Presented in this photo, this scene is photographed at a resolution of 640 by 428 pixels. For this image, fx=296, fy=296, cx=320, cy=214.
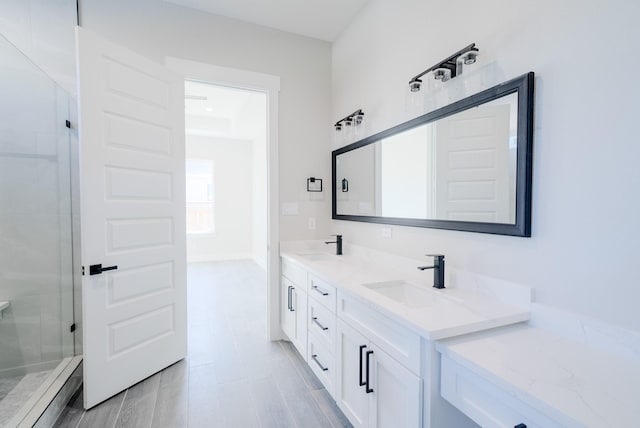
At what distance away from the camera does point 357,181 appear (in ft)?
8.48

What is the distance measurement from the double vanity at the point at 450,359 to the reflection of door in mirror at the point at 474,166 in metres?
0.34

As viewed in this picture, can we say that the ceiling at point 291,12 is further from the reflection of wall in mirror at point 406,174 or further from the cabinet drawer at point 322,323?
the cabinet drawer at point 322,323

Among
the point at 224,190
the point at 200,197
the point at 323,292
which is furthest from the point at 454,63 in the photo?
the point at 200,197

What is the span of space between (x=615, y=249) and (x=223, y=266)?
6.17 m

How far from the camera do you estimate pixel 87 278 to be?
185 cm

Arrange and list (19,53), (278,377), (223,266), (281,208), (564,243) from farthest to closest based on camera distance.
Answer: (223,266), (281,208), (278,377), (19,53), (564,243)

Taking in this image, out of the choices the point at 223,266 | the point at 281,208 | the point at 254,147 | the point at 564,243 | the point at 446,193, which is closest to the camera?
the point at 564,243

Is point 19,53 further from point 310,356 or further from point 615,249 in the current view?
point 615,249

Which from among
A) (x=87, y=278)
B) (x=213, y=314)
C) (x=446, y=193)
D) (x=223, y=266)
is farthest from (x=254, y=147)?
(x=446, y=193)

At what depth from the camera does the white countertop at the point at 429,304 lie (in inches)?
44.1

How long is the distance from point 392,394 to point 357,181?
1.68 meters

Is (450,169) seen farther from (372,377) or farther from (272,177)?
(272,177)

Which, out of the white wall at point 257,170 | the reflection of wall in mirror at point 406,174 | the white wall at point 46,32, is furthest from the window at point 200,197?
the reflection of wall in mirror at point 406,174

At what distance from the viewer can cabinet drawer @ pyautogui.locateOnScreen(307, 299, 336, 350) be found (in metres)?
1.82
